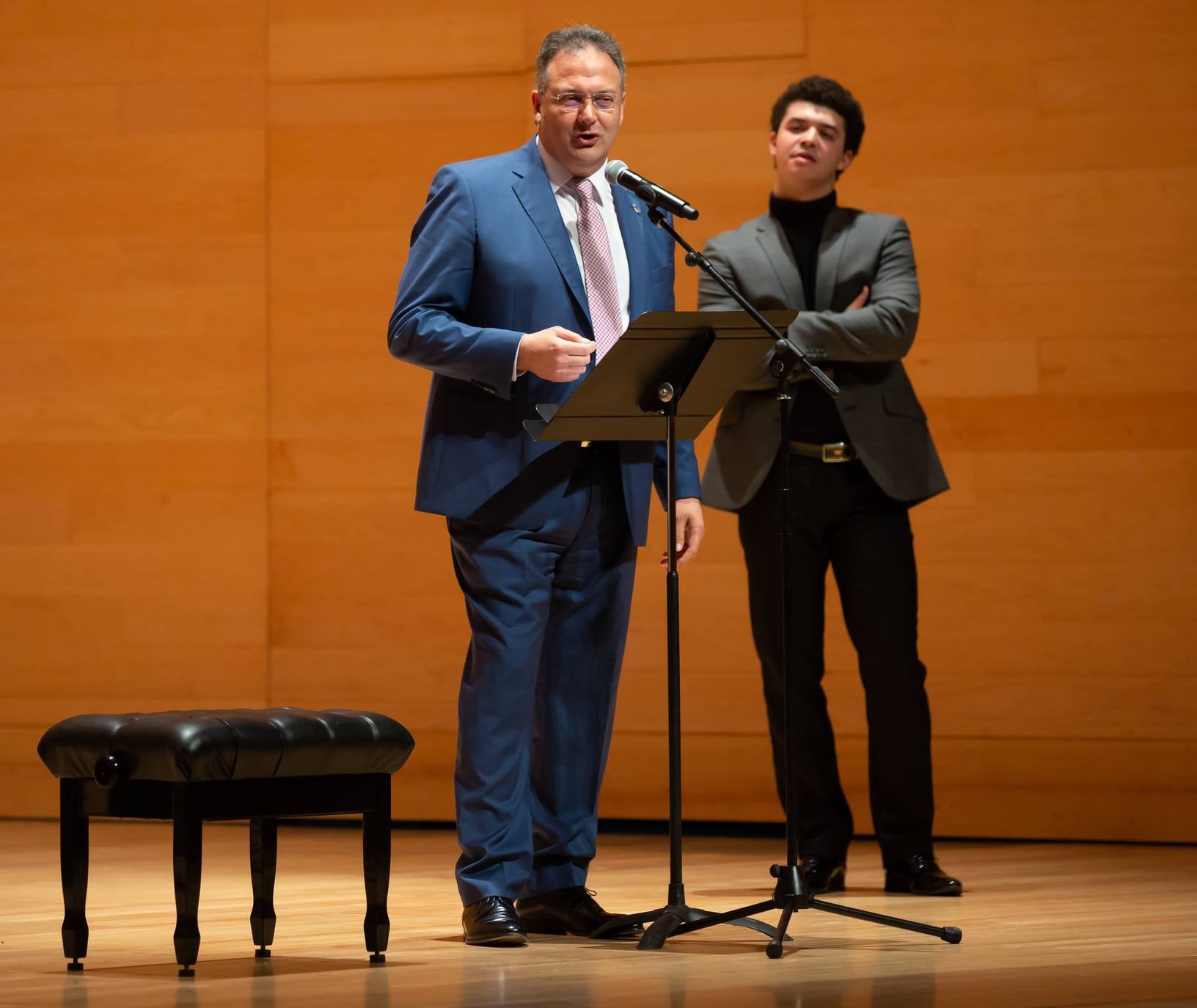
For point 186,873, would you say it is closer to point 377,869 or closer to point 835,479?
point 377,869

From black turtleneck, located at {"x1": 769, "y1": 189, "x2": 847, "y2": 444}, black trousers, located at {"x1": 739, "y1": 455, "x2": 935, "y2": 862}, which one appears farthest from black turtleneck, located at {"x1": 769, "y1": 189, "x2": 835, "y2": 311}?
black trousers, located at {"x1": 739, "y1": 455, "x2": 935, "y2": 862}

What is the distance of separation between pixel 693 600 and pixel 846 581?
119 cm

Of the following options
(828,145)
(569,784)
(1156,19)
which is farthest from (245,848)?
(1156,19)

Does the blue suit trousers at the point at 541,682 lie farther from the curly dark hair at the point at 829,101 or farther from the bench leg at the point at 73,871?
the curly dark hair at the point at 829,101

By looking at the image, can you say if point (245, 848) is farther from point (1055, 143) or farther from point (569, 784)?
point (1055, 143)

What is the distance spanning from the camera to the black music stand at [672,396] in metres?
3.01

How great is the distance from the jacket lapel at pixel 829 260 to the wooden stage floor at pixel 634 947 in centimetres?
137

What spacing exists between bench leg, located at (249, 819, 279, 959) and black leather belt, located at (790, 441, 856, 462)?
1.50 meters

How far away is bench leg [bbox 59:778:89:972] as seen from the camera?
9.92ft

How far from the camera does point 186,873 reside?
9.43 ft

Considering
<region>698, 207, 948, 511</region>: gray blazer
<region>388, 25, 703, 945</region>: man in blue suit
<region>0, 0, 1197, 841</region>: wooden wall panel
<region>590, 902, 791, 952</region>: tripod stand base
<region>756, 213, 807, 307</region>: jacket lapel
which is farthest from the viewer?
<region>0, 0, 1197, 841</region>: wooden wall panel

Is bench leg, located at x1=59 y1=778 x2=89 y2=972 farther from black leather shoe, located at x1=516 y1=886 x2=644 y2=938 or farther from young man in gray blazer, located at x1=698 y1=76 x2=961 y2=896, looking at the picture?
young man in gray blazer, located at x1=698 y1=76 x2=961 y2=896

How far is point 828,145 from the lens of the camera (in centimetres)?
410

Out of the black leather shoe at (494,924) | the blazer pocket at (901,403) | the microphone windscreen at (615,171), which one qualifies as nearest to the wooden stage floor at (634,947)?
the black leather shoe at (494,924)
